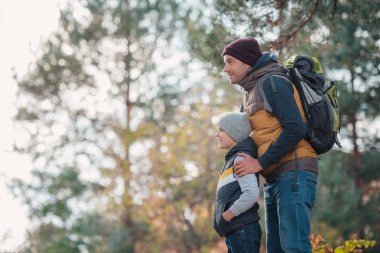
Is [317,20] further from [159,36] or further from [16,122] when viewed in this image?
[16,122]

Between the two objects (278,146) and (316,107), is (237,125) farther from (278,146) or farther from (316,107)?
(316,107)

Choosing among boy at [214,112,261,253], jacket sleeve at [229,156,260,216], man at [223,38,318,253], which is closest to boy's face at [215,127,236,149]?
boy at [214,112,261,253]

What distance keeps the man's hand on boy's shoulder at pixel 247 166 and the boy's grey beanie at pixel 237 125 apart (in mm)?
154

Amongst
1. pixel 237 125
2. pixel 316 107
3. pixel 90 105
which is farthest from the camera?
pixel 90 105

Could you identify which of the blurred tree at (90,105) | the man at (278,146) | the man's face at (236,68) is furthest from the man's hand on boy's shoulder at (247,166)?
the blurred tree at (90,105)

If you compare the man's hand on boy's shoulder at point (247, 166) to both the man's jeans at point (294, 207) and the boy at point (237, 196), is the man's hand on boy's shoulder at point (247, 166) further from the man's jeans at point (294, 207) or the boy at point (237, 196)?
the man's jeans at point (294, 207)

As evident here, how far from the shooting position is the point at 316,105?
3.37m

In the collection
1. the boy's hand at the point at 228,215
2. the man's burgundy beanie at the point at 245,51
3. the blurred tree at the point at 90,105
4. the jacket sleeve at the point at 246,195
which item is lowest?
the boy's hand at the point at 228,215

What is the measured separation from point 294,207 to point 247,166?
12.5 inches

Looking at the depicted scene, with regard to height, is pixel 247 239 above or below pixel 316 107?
below

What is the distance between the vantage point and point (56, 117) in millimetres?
17984

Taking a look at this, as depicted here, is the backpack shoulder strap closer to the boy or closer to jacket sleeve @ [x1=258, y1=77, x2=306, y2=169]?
jacket sleeve @ [x1=258, y1=77, x2=306, y2=169]

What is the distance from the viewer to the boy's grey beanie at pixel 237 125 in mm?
3471

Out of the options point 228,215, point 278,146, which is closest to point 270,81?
point 278,146
